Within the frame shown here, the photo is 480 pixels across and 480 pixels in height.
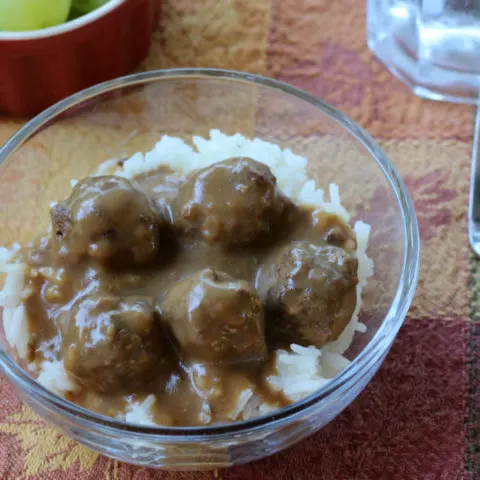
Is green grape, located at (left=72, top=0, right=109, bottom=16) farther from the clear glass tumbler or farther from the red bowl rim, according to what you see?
the clear glass tumbler

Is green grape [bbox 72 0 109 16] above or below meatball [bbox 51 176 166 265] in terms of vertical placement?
above

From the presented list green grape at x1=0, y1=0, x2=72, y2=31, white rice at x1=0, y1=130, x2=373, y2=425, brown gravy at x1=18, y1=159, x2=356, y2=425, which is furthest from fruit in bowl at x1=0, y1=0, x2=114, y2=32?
brown gravy at x1=18, y1=159, x2=356, y2=425

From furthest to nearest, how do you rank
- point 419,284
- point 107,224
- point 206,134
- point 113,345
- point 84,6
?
1. point 84,6
2. point 206,134
3. point 419,284
4. point 107,224
5. point 113,345

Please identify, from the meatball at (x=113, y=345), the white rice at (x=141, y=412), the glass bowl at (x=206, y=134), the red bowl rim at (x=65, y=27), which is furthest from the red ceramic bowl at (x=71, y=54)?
the white rice at (x=141, y=412)

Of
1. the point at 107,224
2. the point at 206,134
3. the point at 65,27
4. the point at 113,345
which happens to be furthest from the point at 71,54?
the point at 113,345

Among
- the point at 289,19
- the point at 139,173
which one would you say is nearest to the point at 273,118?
the point at 139,173

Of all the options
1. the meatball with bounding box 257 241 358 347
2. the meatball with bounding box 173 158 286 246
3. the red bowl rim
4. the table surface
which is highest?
the red bowl rim

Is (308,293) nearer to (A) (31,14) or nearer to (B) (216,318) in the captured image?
(B) (216,318)

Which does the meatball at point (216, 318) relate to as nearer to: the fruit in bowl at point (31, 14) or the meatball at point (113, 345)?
the meatball at point (113, 345)
